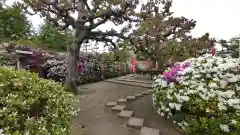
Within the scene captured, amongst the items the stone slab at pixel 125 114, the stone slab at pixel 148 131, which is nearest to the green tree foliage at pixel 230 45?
the stone slab at pixel 125 114

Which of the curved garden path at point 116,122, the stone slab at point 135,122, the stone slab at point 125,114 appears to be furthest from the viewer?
the stone slab at point 125,114

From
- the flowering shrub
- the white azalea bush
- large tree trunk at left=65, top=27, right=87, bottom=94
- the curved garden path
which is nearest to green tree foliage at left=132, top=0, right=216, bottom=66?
large tree trunk at left=65, top=27, right=87, bottom=94

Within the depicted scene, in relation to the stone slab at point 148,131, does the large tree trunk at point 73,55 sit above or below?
above

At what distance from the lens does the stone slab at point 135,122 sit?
3.57 meters

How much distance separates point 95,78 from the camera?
11758mm

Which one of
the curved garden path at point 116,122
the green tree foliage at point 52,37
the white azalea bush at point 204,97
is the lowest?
the curved garden path at point 116,122

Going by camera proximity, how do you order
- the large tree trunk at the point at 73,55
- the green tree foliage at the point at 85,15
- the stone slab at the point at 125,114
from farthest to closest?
1. the large tree trunk at the point at 73,55
2. the green tree foliage at the point at 85,15
3. the stone slab at the point at 125,114

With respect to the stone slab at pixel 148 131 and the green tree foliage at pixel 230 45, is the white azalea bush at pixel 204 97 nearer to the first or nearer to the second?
the stone slab at pixel 148 131

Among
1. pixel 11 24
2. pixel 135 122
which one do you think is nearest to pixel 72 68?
pixel 135 122

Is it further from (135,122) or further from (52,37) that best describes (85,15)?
(52,37)

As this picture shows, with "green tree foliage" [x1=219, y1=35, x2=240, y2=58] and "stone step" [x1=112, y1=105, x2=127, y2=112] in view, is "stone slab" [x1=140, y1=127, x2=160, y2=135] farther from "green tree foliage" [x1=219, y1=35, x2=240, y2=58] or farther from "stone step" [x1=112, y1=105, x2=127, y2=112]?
"green tree foliage" [x1=219, y1=35, x2=240, y2=58]

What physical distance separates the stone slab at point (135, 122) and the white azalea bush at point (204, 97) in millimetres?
559

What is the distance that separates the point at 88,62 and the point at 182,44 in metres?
6.56

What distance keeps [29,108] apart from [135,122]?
2421mm
